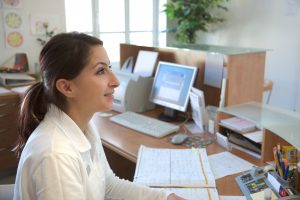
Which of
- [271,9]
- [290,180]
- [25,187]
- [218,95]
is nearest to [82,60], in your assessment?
[25,187]

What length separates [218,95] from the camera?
1974 millimetres

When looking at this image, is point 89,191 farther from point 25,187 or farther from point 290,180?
point 290,180

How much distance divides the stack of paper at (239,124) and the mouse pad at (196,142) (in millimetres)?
143

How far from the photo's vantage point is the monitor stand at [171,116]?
2.02 meters

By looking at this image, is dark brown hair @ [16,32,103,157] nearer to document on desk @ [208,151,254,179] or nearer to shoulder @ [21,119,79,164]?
shoulder @ [21,119,79,164]

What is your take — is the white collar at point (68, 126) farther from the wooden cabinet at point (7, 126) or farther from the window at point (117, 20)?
the window at point (117, 20)

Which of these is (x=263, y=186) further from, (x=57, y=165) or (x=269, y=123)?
(x=57, y=165)

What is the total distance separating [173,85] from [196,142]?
497mm

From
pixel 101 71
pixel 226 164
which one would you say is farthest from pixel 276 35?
pixel 101 71

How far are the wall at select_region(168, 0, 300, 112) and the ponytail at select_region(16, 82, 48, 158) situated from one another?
3.05 m

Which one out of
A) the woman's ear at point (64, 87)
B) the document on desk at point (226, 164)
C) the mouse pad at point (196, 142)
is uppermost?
the woman's ear at point (64, 87)

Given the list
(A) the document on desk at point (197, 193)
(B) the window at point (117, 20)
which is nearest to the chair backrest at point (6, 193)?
(A) the document on desk at point (197, 193)

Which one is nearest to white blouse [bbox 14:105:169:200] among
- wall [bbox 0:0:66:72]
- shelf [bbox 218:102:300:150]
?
shelf [bbox 218:102:300:150]

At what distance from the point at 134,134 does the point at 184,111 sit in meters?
0.37
